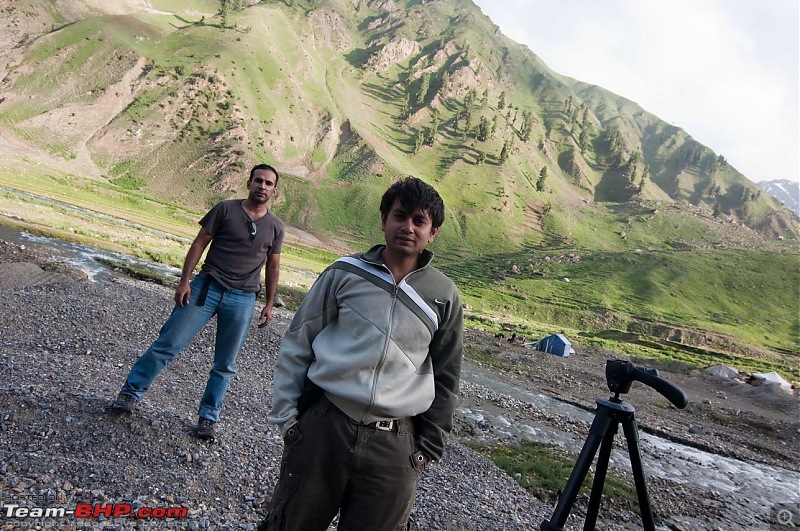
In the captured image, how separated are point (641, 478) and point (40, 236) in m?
39.8

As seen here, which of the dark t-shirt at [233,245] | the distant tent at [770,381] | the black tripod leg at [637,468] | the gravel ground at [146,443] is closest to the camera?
the black tripod leg at [637,468]

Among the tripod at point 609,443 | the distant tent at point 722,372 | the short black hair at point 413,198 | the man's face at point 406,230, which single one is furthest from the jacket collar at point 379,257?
the distant tent at point 722,372

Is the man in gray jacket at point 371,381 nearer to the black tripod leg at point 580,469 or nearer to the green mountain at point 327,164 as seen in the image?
the black tripod leg at point 580,469

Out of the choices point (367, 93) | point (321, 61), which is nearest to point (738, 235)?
point (367, 93)

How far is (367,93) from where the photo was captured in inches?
6880

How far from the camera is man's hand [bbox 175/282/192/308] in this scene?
6.43 meters

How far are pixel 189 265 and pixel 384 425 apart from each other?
4.75 metres

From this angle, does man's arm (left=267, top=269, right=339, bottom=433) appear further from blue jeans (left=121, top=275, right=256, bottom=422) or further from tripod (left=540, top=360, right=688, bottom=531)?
blue jeans (left=121, top=275, right=256, bottom=422)

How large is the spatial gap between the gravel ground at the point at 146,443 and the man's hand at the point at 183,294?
1.94 meters

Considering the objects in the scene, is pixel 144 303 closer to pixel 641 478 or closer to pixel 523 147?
pixel 641 478

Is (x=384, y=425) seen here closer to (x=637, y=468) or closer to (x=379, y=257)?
(x=379, y=257)

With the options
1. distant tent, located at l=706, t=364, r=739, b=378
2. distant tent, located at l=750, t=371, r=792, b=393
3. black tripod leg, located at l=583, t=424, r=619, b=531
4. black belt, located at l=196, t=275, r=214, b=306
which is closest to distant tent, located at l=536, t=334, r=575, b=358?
distant tent, located at l=706, t=364, r=739, b=378

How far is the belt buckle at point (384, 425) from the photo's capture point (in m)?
3.23

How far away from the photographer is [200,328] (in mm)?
6668
